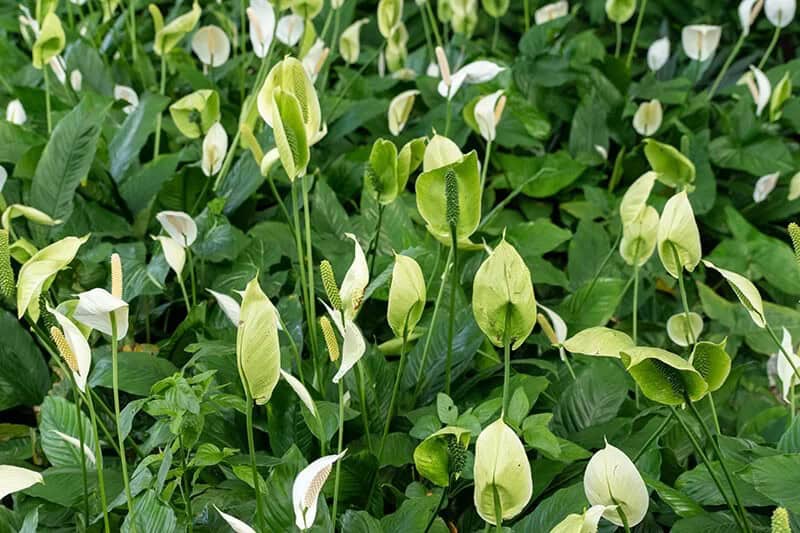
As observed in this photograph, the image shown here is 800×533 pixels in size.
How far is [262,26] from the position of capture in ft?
3.86

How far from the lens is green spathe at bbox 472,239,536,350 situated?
60 centimetres

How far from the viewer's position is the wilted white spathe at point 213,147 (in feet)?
3.47

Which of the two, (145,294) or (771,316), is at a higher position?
(145,294)

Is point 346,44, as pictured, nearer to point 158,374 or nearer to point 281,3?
point 281,3

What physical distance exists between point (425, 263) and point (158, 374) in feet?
1.00

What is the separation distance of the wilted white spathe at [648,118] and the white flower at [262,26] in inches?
22.1

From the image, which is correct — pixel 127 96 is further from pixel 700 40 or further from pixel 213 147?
pixel 700 40

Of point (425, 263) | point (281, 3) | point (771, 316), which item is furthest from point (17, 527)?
point (771, 316)

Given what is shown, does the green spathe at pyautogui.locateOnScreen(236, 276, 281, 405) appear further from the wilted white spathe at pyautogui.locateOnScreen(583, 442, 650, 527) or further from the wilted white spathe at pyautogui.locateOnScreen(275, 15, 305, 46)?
the wilted white spathe at pyautogui.locateOnScreen(275, 15, 305, 46)

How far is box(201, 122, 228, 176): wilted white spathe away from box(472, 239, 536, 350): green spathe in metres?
0.51

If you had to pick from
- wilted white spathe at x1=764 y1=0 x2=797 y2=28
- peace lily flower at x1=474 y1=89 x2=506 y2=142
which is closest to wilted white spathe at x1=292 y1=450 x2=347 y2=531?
peace lily flower at x1=474 y1=89 x2=506 y2=142

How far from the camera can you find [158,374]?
2.93 feet

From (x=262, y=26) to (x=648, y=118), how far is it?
23.3 inches

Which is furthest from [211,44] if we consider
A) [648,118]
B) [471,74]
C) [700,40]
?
[700,40]
